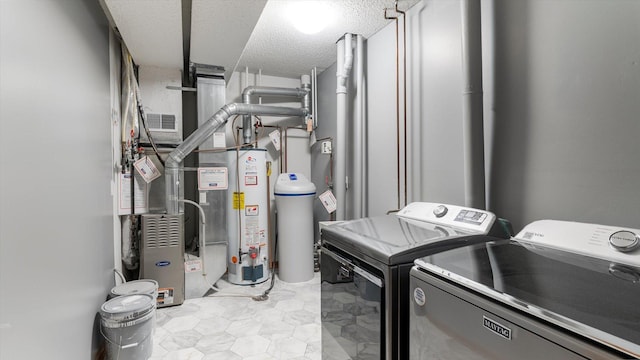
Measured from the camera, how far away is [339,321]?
A: 5.18ft

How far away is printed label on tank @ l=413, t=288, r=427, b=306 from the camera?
3.34ft

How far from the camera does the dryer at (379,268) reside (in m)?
1.18

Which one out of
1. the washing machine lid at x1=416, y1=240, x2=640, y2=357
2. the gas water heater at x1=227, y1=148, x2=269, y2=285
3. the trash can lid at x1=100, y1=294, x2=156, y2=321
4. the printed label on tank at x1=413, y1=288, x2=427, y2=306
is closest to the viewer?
the washing machine lid at x1=416, y1=240, x2=640, y2=357

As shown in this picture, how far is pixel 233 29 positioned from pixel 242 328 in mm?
2352

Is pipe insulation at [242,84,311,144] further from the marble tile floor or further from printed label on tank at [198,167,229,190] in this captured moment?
the marble tile floor

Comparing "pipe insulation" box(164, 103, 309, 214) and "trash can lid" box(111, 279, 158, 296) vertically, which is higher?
"pipe insulation" box(164, 103, 309, 214)

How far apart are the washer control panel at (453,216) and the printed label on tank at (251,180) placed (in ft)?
6.27

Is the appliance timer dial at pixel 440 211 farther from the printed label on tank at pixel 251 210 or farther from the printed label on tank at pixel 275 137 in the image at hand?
the printed label on tank at pixel 275 137

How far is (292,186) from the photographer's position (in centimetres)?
327

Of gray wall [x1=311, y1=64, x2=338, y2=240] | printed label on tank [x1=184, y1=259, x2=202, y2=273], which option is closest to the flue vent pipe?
gray wall [x1=311, y1=64, x2=338, y2=240]

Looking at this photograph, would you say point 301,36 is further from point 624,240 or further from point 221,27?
point 624,240

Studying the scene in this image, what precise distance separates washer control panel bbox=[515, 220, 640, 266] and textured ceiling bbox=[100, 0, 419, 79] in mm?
1765

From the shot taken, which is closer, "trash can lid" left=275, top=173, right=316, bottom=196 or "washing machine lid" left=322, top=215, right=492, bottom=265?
"washing machine lid" left=322, top=215, right=492, bottom=265

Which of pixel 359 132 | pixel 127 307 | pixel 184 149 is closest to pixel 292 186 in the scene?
pixel 359 132
